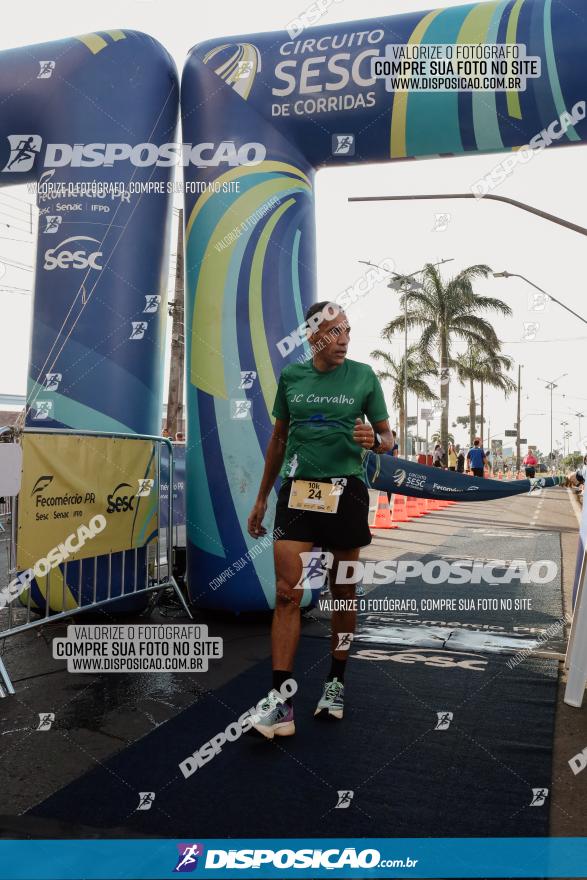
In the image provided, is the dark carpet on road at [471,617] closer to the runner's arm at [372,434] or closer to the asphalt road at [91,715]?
the asphalt road at [91,715]

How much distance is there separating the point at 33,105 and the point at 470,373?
104ft

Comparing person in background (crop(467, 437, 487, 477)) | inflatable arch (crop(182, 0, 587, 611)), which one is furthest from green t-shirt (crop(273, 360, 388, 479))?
person in background (crop(467, 437, 487, 477))

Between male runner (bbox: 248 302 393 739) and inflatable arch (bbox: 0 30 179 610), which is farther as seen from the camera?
inflatable arch (bbox: 0 30 179 610)

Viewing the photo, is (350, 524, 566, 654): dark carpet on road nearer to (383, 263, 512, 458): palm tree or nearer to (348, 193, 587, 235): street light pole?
(348, 193, 587, 235): street light pole

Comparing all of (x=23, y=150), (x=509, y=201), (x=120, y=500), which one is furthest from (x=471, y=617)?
(x=509, y=201)

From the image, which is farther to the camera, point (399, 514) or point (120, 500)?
point (399, 514)

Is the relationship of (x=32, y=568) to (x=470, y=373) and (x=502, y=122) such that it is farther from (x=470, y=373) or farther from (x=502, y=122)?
(x=470, y=373)

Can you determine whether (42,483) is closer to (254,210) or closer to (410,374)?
(254,210)

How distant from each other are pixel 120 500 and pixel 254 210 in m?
2.31

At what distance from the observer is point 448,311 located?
33.7m

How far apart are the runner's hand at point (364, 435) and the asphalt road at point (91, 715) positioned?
153 cm

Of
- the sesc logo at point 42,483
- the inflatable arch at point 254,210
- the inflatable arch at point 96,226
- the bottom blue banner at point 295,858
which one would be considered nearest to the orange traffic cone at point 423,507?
the inflatable arch at point 254,210

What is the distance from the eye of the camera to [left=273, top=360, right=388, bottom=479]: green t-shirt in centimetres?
367

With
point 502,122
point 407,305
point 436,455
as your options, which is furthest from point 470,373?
point 502,122
